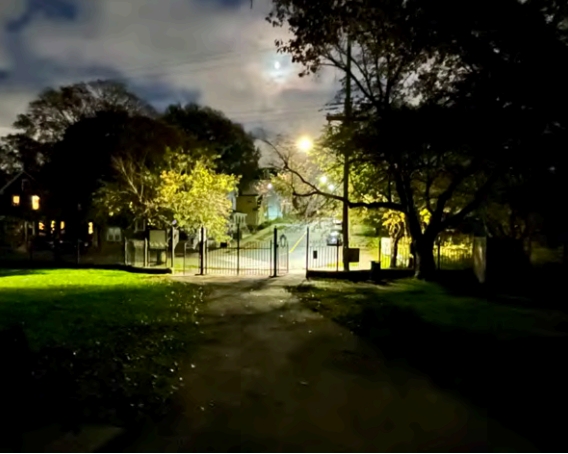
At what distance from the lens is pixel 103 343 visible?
923 centimetres

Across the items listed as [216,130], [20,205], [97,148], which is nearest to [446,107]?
[97,148]

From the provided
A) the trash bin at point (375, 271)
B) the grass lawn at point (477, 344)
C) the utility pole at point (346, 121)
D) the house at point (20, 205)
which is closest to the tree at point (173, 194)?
the utility pole at point (346, 121)

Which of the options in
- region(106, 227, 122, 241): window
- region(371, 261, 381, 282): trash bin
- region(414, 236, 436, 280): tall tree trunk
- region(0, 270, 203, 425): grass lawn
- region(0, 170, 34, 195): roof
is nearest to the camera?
region(0, 270, 203, 425): grass lawn

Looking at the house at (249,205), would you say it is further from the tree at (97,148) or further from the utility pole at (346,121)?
the utility pole at (346,121)

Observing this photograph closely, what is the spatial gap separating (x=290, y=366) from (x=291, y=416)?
2.01m

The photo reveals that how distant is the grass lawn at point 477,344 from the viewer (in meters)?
6.24

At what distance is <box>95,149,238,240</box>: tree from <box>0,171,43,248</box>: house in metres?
19.4

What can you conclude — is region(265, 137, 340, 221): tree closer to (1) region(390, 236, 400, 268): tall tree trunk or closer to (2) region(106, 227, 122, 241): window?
(1) region(390, 236, 400, 268): tall tree trunk

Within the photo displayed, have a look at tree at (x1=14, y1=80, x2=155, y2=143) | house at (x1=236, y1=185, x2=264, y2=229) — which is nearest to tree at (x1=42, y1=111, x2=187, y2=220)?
tree at (x1=14, y1=80, x2=155, y2=143)

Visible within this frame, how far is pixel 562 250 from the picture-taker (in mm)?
18609

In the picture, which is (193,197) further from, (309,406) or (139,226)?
(309,406)

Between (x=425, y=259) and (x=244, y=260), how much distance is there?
13379 millimetres

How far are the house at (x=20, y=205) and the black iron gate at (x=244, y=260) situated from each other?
1979 cm

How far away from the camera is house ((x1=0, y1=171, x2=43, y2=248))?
1783 inches
